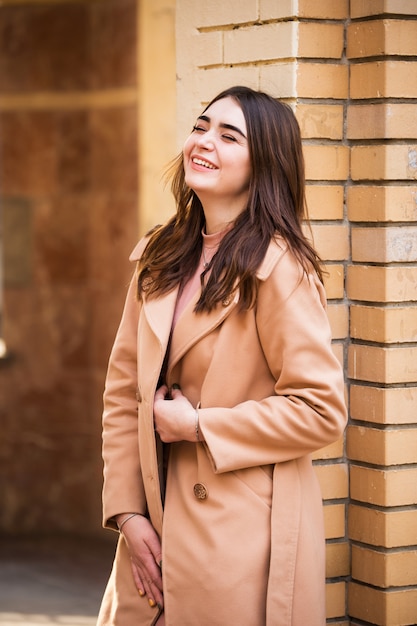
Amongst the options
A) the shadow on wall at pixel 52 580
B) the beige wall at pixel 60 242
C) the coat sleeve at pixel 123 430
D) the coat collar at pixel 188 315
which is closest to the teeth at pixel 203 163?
the coat collar at pixel 188 315

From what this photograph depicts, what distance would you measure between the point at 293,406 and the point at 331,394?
10cm

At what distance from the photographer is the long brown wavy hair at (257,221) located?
2861 millimetres

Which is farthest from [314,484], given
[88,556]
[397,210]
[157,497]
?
[88,556]

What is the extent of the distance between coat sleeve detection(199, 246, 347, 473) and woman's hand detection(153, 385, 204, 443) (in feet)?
0.12

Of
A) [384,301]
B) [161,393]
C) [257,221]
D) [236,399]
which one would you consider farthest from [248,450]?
[384,301]

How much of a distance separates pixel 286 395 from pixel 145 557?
587mm

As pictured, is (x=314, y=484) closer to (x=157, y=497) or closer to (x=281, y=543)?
(x=281, y=543)

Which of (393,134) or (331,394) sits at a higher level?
(393,134)

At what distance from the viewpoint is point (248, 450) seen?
2.84m

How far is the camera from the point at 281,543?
2869 millimetres

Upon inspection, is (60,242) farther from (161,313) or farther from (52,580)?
(161,313)

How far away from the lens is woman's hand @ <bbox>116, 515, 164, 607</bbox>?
3004mm

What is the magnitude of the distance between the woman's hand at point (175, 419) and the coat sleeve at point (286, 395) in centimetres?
4

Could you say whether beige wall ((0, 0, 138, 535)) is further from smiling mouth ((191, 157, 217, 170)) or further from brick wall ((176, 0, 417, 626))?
smiling mouth ((191, 157, 217, 170))
